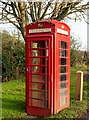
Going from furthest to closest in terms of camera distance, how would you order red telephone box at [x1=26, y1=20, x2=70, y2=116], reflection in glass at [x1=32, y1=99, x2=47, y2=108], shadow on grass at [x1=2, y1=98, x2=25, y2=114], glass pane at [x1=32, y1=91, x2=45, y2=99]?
shadow on grass at [x1=2, y1=98, x2=25, y2=114]
glass pane at [x1=32, y1=91, x2=45, y2=99]
reflection in glass at [x1=32, y1=99, x2=47, y2=108]
red telephone box at [x1=26, y1=20, x2=70, y2=116]

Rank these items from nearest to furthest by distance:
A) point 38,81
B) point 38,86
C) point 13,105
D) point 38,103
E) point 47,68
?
1. point 47,68
2. point 38,103
3. point 38,81
4. point 38,86
5. point 13,105

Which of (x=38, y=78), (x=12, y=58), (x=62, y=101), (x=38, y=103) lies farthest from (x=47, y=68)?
(x=12, y=58)

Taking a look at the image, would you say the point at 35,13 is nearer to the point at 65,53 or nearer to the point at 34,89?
the point at 65,53

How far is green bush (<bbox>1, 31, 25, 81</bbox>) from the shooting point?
9.74 m

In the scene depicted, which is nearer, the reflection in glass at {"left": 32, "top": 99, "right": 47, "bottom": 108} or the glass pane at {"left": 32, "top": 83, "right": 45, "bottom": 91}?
the reflection in glass at {"left": 32, "top": 99, "right": 47, "bottom": 108}

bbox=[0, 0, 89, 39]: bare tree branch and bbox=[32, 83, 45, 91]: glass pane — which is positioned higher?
bbox=[0, 0, 89, 39]: bare tree branch

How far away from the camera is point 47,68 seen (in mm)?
4598

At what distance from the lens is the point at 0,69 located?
962 centimetres

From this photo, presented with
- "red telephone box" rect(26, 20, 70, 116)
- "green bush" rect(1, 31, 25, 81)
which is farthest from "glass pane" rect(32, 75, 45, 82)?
"green bush" rect(1, 31, 25, 81)

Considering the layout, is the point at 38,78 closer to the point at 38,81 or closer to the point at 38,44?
the point at 38,81

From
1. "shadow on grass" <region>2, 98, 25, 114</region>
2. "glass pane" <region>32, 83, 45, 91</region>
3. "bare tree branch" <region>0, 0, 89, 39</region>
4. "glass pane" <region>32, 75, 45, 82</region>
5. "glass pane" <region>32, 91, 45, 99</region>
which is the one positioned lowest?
"shadow on grass" <region>2, 98, 25, 114</region>

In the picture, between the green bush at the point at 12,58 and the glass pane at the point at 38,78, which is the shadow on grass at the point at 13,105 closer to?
the glass pane at the point at 38,78

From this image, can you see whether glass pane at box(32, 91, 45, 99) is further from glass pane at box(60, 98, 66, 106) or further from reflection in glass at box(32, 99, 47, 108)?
glass pane at box(60, 98, 66, 106)

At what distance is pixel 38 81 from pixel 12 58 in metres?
5.46
